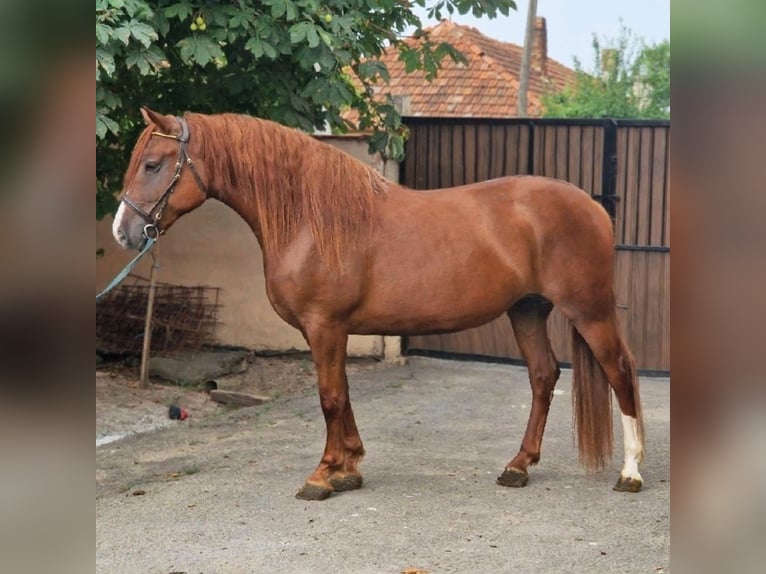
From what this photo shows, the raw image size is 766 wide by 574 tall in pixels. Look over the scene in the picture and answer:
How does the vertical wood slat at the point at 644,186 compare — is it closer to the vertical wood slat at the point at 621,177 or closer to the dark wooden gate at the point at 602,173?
the dark wooden gate at the point at 602,173

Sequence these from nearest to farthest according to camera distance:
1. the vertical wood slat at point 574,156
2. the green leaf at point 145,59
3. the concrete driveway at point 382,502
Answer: the concrete driveway at point 382,502, the green leaf at point 145,59, the vertical wood slat at point 574,156

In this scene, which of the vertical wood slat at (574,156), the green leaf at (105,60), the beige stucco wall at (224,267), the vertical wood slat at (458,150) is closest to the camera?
the green leaf at (105,60)

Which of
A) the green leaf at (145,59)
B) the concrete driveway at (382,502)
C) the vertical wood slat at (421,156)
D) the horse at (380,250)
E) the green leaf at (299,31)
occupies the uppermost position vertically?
the green leaf at (299,31)

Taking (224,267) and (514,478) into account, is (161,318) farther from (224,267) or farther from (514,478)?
(514,478)

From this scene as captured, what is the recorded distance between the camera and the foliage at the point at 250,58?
15.6 feet

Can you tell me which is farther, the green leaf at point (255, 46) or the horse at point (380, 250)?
the green leaf at point (255, 46)

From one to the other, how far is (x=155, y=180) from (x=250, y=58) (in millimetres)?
1932

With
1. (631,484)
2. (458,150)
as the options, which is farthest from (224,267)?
(631,484)

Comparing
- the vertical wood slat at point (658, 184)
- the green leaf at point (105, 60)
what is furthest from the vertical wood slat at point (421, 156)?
the green leaf at point (105, 60)

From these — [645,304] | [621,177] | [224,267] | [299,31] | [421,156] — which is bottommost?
[645,304]

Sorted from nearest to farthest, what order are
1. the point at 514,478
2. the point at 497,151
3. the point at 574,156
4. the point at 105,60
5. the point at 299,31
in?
the point at 105,60, the point at 299,31, the point at 514,478, the point at 574,156, the point at 497,151

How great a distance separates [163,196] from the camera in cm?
443

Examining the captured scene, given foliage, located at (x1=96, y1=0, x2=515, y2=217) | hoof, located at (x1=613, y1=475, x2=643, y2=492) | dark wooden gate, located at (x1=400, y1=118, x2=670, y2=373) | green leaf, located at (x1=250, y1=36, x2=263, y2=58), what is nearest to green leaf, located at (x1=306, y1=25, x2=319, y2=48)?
foliage, located at (x1=96, y1=0, x2=515, y2=217)

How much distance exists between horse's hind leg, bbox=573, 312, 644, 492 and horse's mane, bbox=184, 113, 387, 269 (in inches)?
51.1
